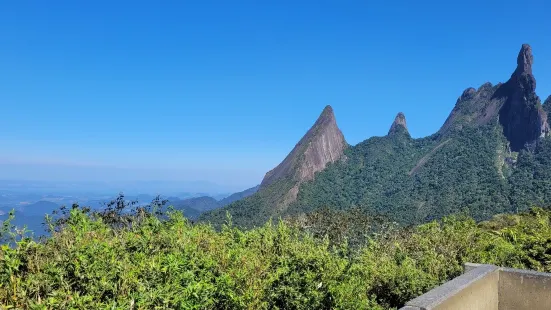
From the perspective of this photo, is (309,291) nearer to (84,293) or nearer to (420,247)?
(84,293)

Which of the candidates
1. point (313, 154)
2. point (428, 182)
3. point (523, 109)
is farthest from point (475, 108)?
point (313, 154)

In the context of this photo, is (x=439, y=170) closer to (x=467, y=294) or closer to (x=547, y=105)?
(x=547, y=105)

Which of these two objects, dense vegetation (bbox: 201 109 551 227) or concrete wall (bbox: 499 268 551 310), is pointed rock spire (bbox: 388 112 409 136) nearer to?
dense vegetation (bbox: 201 109 551 227)

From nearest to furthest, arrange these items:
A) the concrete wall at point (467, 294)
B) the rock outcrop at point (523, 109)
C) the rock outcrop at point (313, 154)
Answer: the concrete wall at point (467, 294), the rock outcrop at point (523, 109), the rock outcrop at point (313, 154)

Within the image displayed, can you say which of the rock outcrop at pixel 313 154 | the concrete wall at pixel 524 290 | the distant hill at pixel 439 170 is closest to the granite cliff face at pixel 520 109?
the distant hill at pixel 439 170

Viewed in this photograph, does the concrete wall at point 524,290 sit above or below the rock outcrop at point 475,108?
below

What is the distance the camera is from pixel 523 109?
105 metres

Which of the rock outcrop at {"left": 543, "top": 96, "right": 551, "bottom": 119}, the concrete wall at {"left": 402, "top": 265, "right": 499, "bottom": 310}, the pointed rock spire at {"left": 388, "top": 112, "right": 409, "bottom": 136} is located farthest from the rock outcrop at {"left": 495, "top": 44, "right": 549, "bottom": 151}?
the concrete wall at {"left": 402, "top": 265, "right": 499, "bottom": 310}

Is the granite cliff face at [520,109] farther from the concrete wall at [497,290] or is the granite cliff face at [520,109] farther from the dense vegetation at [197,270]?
the concrete wall at [497,290]

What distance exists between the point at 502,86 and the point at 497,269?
434 ft

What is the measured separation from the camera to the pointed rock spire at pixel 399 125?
15825 cm

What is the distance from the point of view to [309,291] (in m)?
4.67

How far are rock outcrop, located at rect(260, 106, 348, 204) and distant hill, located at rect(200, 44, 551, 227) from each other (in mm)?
271

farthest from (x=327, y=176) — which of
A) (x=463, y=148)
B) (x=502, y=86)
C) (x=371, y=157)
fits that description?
(x=502, y=86)
